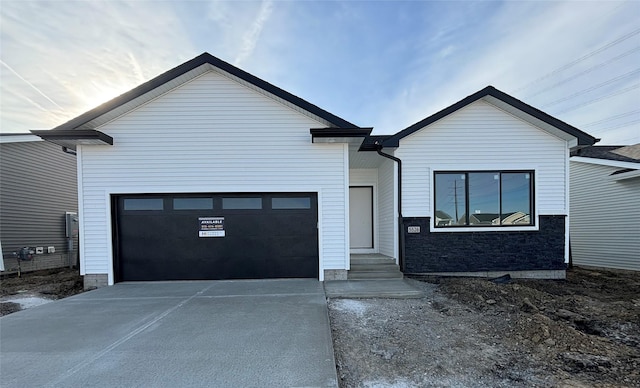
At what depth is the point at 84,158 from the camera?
22.9ft

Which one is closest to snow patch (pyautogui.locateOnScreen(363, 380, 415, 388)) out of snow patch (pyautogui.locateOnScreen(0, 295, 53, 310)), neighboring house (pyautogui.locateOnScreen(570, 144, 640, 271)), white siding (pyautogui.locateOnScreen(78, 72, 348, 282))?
white siding (pyautogui.locateOnScreen(78, 72, 348, 282))

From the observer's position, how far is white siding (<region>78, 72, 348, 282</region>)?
702 cm

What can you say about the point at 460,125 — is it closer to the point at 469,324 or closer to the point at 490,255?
the point at 490,255

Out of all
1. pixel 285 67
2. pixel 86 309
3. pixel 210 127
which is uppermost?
pixel 285 67

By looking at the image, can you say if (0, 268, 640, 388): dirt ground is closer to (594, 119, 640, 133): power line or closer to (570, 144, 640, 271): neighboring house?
(570, 144, 640, 271): neighboring house

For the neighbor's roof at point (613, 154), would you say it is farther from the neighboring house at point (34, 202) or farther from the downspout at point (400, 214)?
the neighboring house at point (34, 202)

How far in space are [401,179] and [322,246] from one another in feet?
8.61

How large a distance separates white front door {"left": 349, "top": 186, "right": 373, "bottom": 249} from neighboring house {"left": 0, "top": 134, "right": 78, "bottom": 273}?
1065cm

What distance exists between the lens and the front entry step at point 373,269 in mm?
7238

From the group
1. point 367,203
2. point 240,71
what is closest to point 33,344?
point 240,71

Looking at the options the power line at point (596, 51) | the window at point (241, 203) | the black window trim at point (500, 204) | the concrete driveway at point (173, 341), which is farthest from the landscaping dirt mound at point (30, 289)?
the power line at point (596, 51)

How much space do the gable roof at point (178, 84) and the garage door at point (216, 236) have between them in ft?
6.08

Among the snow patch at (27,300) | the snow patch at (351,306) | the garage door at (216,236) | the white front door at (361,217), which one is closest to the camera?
the snow patch at (351,306)

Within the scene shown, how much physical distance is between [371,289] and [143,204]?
569cm
